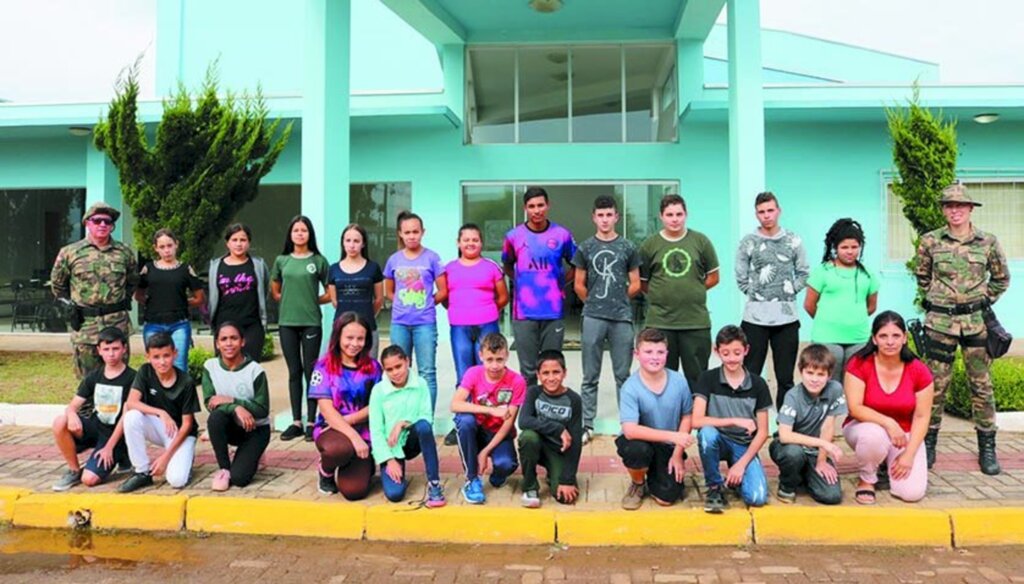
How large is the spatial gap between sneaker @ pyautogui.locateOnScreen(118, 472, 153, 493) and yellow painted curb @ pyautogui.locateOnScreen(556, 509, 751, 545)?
2.72 m

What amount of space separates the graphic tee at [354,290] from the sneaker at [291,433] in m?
1.10

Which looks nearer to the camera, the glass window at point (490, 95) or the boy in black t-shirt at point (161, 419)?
the boy in black t-shirt at point (161, 419)

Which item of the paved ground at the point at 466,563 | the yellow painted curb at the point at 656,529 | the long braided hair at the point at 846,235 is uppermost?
the long braided hair at the point at 846,235

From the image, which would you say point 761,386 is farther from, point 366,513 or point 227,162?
point 227,162

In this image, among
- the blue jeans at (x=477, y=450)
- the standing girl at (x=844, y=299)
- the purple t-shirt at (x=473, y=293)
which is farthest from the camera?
the purple t-shirt at (x=473, y=293)

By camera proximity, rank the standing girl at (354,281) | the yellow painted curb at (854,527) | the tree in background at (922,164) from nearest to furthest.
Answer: the yellow painted curb at (854,527) → the standing girl at (354,281) → the tree in background at (922,164)

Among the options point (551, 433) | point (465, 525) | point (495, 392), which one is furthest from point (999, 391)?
point (465, 525)

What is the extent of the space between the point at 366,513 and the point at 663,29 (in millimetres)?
9388

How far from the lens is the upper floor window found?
11.2 meters

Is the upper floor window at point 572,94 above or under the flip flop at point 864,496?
above

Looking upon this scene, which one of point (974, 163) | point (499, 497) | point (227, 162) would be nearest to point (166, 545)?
point (499, 497)

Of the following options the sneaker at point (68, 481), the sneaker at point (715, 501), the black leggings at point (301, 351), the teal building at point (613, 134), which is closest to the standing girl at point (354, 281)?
the black leggings at point (301, 351)

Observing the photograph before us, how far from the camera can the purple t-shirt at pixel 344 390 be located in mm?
4375

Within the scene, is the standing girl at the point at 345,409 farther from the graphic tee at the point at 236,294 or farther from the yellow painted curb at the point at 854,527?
the yellow painted curb at the point at 854,527
